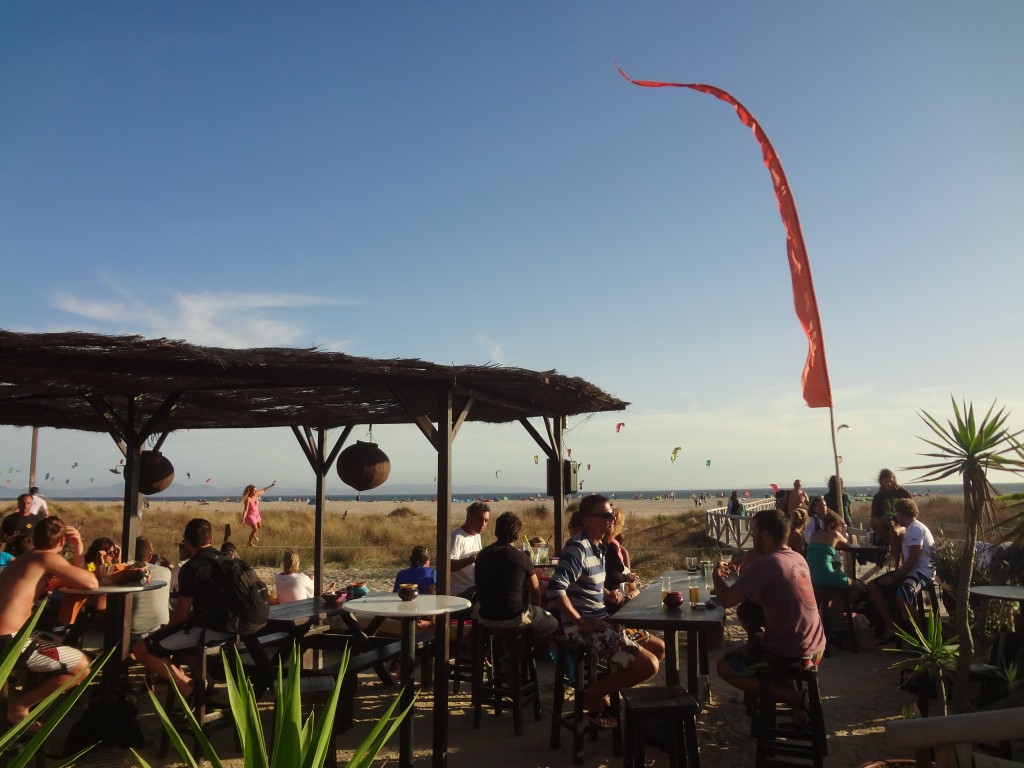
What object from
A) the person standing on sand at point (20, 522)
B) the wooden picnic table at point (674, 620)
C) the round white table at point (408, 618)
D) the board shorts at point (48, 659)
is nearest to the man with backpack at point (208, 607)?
the board shorts at point (48, 659)

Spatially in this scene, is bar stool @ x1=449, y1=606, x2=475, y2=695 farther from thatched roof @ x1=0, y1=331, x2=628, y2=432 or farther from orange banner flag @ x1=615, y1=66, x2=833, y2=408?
orange banner flag @ x1=615, y1=66, x2=833, y2=408

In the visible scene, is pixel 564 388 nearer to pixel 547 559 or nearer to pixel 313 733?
pixel 547 559

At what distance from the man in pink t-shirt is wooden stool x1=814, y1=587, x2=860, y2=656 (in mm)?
3246

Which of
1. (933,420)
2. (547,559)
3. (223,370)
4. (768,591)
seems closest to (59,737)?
(223,370)

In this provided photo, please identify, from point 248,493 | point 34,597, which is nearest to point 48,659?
point 34,597

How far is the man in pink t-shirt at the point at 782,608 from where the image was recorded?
402 cm

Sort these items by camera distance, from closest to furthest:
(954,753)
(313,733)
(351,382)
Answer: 1. (313,733)
2. (954,753)
3. (351,382)

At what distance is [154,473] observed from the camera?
682 cm

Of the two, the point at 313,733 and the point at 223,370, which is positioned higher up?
the point at 223,370

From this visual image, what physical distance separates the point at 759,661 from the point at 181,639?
3335 millimetres

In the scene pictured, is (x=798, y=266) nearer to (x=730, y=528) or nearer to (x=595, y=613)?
(x=595, y=613)

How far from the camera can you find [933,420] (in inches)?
157

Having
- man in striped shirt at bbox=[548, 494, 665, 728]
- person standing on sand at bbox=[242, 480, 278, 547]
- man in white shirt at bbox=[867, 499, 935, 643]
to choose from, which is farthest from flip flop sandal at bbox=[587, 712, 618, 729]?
person standing on sand at bbox=[242, 480, 278, 547]

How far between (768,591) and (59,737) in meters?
4.56
